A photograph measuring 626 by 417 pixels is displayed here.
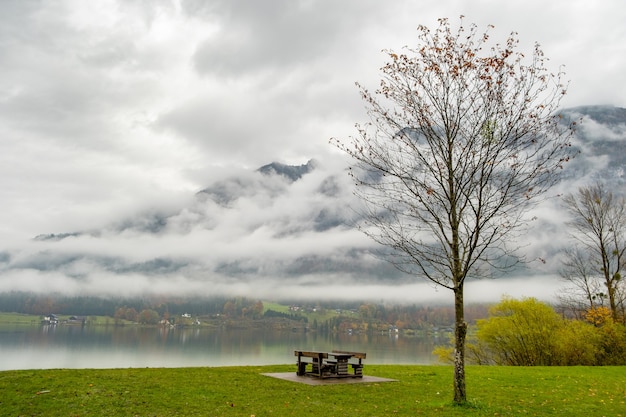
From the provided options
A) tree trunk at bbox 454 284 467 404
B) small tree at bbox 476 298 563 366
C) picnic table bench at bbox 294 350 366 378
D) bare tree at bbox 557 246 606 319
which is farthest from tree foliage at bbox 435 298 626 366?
tree trunk at bbox 454 284 467 404

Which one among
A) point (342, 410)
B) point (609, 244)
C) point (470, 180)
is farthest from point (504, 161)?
point (609, 244)

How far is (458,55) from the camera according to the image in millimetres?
15266

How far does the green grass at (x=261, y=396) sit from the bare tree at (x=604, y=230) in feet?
70.8

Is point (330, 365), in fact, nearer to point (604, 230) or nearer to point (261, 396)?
point (261, 396)

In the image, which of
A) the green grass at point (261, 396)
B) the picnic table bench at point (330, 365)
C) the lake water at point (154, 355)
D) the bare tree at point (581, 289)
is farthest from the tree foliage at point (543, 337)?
the picnic table bench at point (330, 365)

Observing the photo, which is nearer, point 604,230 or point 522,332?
point 604,230

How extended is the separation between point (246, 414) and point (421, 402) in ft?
20.1

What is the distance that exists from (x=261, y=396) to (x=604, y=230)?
36.1 meters

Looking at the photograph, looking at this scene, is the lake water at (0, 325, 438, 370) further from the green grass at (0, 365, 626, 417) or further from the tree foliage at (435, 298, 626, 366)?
the green grass at (0, 365, 626, 417)

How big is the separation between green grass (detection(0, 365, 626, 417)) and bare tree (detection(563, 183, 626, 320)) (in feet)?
70.8

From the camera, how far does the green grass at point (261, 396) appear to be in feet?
42.0

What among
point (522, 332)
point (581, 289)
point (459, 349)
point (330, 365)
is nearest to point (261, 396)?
point (330, 365)

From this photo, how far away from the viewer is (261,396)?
15133 mm

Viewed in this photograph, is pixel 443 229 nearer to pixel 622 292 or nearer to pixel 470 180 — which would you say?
pixel 470 180
